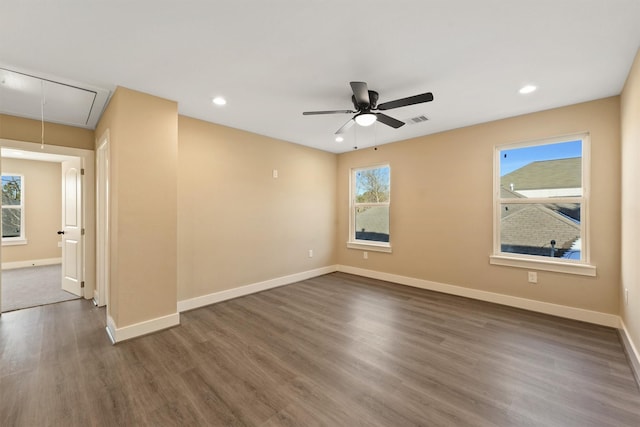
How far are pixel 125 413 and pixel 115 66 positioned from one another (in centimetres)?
274

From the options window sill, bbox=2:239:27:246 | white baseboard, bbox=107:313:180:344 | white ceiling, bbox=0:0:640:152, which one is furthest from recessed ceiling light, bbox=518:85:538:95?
window sill, bbox=2:239:27:246

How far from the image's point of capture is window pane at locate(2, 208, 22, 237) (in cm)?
579

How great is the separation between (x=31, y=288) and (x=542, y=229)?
7.91 meters

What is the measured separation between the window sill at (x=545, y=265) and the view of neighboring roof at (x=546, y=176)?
38.0 inches

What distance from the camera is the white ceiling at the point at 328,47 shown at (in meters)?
1.68

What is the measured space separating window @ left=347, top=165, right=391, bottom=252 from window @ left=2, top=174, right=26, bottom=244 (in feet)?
24.4

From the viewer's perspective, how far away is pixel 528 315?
3.24 m

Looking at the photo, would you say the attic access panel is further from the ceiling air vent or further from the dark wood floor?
the ceiling air vent

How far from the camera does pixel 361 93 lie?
2.32 meters

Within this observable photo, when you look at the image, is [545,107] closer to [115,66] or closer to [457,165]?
[457,165]

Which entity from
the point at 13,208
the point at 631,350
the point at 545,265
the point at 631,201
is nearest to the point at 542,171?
the point at 631,201

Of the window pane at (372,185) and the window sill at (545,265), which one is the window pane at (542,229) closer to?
the window sill at (545,265)

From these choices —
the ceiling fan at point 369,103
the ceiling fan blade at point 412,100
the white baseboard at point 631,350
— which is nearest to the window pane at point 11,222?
the ceiling fan at point 369,103

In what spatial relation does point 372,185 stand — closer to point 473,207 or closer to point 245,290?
point 473,207
